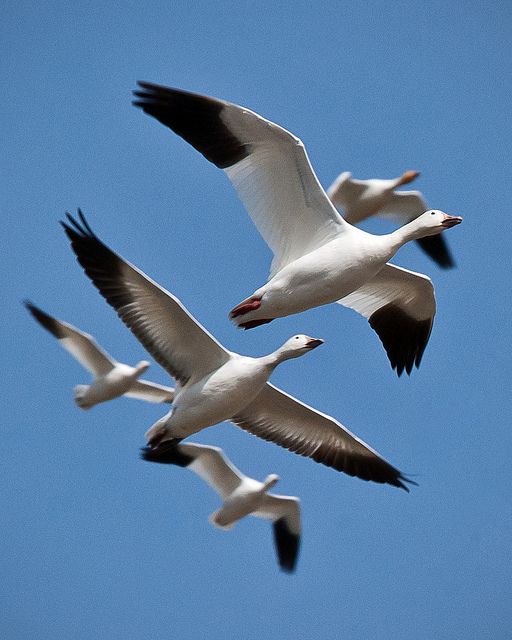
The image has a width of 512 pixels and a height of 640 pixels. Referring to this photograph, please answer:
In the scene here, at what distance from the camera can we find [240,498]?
1642 cm

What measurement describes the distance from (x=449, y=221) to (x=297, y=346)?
78.2 inches

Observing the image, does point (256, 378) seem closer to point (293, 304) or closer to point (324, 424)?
Answer: point (293, 304)

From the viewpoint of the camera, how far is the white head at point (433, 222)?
41.4 feet

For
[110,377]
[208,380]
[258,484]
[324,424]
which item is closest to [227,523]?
[258,484]

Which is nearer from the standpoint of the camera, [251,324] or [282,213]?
[282,213]

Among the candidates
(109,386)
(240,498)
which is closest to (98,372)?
(109,386)

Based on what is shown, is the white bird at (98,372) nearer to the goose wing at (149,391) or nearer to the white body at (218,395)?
the goose wing at (149,391)

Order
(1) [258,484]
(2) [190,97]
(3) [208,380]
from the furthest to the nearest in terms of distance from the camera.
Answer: (1) [258,484], (3) [208,380], (2) [190,97]

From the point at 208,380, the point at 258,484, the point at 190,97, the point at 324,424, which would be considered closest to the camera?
the point at 190,97

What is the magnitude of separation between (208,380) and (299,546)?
562 centimetres

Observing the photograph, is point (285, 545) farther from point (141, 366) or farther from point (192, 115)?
point (192, 115)

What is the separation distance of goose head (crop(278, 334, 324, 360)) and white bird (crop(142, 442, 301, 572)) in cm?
306

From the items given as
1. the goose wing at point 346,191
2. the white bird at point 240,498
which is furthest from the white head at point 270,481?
the goose wing at point 346,191

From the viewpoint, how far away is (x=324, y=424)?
45.1ft
